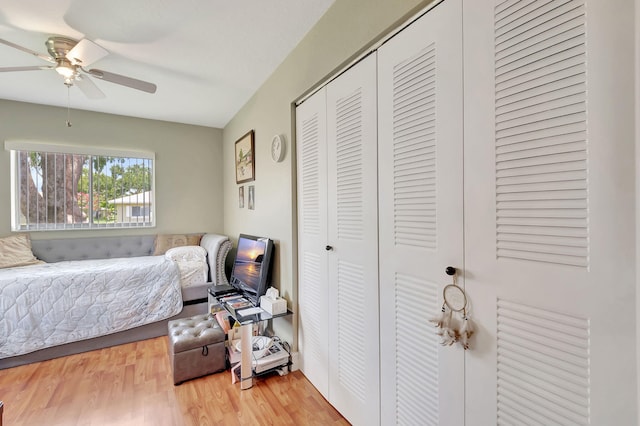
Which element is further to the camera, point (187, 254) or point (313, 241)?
point (187, 254)

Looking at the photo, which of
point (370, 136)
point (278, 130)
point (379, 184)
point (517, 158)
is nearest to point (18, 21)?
point (278, 130)

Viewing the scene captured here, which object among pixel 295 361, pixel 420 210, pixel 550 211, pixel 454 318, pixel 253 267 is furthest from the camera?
pixel 253 267

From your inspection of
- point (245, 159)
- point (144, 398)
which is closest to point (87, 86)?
point (245, 159)

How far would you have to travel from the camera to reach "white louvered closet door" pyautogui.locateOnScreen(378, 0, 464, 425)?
3.47 ft

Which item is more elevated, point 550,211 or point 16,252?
point 550,211

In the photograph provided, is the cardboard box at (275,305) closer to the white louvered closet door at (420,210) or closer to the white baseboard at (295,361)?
the white baseboard at (295,361)

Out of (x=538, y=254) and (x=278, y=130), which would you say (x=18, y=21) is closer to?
(x=278, y=130)

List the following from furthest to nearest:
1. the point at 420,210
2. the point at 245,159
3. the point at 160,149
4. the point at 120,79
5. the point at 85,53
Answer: the point at 160,149
the point at 245,159
the point at 120,79
the point at 85,53
the point at 420,210

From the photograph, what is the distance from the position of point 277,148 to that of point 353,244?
45.5 inches

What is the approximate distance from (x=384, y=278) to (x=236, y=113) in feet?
9.78

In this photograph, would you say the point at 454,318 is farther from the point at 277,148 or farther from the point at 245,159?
the point at 245,159

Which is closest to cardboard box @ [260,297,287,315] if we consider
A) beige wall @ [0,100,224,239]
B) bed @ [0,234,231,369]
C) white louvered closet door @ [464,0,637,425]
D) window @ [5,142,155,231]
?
A: bed @ [0,234,231,369]

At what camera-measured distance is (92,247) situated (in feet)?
11.3

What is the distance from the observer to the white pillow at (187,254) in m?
3.17
